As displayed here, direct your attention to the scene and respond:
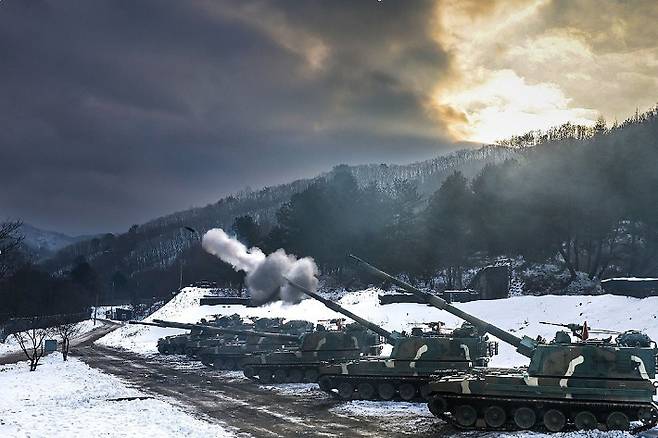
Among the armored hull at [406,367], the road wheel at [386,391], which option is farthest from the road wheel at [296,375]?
the road wheel at [386,391]

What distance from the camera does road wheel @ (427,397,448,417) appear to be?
15.5 meters

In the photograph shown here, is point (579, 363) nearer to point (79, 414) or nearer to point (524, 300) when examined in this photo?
point (79, 414)

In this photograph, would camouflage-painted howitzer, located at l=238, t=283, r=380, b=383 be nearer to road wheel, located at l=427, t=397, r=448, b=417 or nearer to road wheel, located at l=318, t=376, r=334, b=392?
road wheel, located at l=318, t=376, r=334, b=392

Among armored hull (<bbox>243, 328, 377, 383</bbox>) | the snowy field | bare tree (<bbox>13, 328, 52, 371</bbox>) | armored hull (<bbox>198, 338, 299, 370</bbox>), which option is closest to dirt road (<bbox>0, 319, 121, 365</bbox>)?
bare tree (<bbox>13, 328, 52, 371</bbox>)

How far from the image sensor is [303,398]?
20953mm

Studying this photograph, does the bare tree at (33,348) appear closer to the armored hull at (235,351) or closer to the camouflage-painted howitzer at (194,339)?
the camouflage-painted howitzer at (194,339)

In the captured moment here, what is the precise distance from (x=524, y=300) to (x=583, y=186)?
14.9m

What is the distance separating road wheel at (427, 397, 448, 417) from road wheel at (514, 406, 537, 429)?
1857 mm

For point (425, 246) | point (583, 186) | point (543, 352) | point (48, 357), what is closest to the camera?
point (543, 352)

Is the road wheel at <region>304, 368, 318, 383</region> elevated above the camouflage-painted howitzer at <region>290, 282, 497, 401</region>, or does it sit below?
below

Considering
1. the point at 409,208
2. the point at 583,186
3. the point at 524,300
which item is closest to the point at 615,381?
the point at 524,300

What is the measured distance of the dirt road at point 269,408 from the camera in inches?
605

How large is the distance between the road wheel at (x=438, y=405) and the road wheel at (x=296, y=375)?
34.3ft

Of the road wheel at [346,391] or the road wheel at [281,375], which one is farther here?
the road wheel at [281,375]
